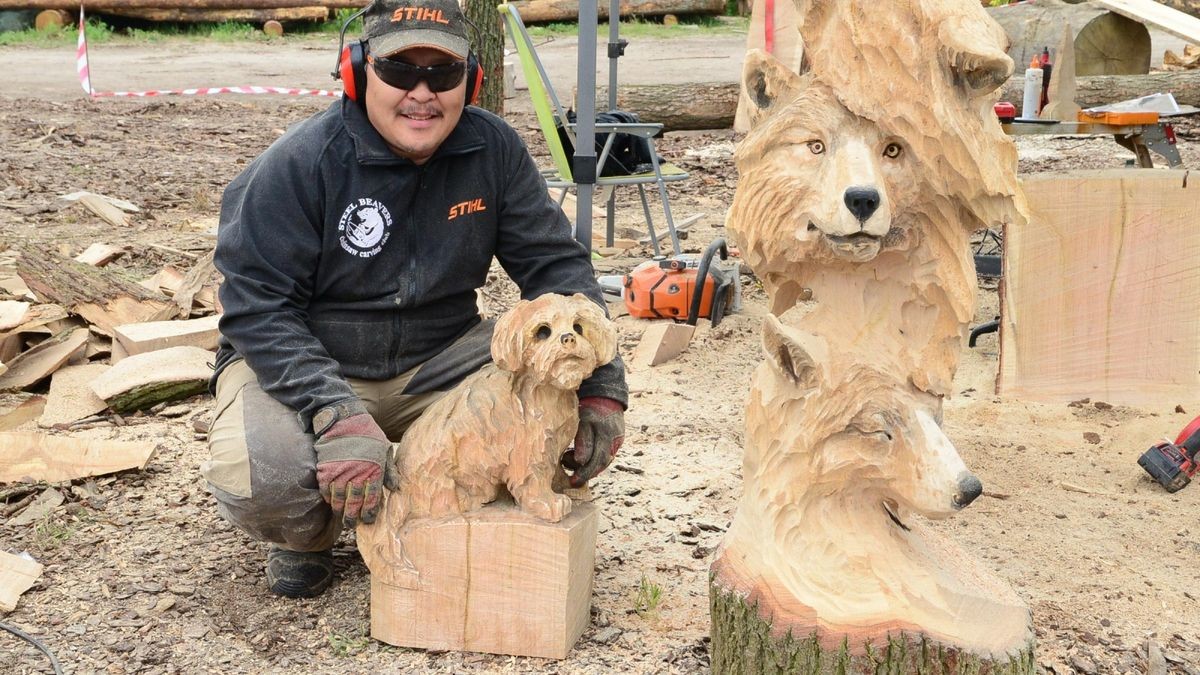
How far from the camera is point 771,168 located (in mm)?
2387

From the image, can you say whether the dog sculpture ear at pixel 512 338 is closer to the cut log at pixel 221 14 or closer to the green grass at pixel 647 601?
the green grass at pixel 647 601

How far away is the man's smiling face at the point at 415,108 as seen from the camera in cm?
305

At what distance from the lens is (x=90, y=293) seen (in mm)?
5391

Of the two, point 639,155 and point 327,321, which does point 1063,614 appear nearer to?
point 327,321

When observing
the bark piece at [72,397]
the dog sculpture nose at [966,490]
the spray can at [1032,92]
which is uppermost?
the spray can at [1032,92]

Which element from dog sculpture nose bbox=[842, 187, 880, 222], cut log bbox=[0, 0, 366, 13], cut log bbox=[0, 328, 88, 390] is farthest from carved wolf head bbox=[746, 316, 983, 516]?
cut log bbox=[0, 0, 366, 13]

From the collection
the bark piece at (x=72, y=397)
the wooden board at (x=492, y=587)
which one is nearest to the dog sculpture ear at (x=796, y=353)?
the wooden board at (x=492, y=587)

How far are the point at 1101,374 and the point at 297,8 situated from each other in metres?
14.6

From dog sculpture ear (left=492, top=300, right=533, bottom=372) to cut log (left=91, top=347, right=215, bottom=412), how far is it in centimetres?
228

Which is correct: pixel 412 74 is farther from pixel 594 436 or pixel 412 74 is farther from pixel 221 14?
pixel 221 14

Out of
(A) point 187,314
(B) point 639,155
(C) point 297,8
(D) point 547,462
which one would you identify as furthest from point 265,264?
(C) point 297,8

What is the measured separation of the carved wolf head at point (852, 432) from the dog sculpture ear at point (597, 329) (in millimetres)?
413

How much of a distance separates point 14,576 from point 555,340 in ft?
5.84

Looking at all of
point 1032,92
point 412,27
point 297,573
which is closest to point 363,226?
point 412,27
